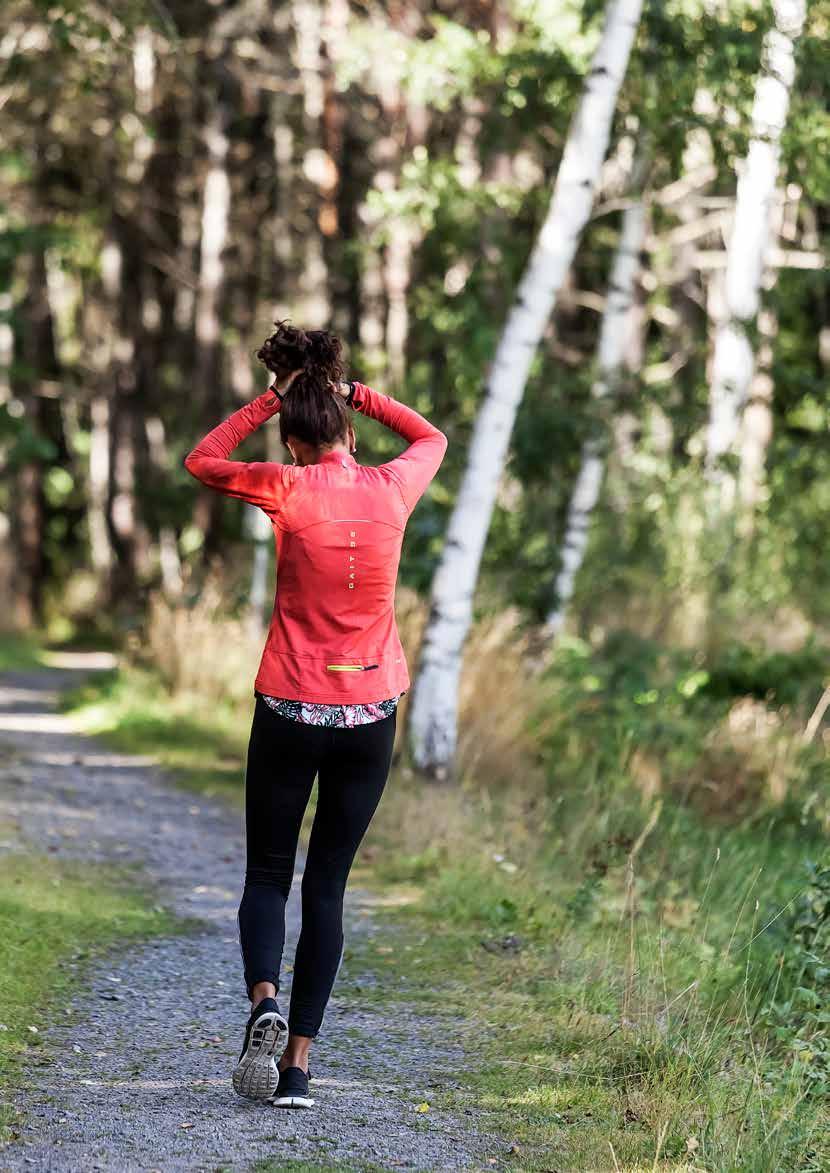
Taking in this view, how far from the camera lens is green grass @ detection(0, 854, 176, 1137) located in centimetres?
558

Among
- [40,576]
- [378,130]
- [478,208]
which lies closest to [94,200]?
[40,576]

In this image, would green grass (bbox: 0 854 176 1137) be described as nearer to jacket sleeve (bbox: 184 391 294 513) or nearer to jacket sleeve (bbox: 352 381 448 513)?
jacket sleeve (bbox: 184 391 294 513)

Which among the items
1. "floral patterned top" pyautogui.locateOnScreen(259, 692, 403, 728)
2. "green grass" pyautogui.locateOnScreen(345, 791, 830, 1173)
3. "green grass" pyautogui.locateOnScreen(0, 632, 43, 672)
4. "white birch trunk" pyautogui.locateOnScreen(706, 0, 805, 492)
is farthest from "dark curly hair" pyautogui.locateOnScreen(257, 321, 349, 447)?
"green grass" pyautogui.locateOnScreen(0, 632, 43, 672)

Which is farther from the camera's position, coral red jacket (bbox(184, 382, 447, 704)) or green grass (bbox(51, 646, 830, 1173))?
green grass (bbox(51, 646, 830, 1173))

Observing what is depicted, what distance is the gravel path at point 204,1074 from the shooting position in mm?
4477

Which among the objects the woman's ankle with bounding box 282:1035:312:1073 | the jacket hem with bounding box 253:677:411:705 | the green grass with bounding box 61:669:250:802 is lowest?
the green grass with bounding box 61:669:250:802

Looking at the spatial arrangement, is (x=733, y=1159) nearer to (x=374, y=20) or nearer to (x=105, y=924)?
(x=105, y=924)

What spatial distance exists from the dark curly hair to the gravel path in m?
1.99

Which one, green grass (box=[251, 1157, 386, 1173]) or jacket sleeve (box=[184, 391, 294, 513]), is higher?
jacket sleeve (box=[184, 391, 294, 513])

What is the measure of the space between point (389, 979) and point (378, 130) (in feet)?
48.8

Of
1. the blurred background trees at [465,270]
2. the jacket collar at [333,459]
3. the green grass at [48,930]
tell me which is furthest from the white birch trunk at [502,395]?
the jacket collar at [333,459]

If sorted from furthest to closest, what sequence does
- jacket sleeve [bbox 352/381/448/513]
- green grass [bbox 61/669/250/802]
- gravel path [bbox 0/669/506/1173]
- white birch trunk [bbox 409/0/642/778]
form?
green grass [bbox 61/669/250/802] < white birch trunk [bbox 409/0/642/778] < jacket sleeve [bbox 352/381/448/513] < gravel path [bbox 0/669/506/1173]

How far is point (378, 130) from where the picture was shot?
1975 centimetres

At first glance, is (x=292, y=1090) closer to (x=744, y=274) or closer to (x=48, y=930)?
(x=48, y=930)
